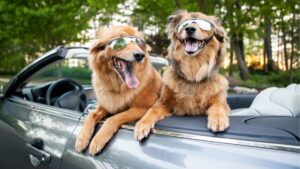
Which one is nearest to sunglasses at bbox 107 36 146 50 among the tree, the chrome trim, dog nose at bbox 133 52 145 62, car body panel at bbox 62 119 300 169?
dog nose at bbox 133 52 145 62

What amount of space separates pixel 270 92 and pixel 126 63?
1.04 m

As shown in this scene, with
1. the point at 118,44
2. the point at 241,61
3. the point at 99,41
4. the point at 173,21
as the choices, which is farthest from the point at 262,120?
the point at 241,61

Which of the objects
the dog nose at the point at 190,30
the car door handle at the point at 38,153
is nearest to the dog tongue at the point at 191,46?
the dog nose at the point at 190,30

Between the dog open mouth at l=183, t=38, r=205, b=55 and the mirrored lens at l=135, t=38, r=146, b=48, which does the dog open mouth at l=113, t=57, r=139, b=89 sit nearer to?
the mirrored lens at l=135, t=38, r=146, b=48

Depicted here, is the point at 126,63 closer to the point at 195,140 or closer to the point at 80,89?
the point at 195,140

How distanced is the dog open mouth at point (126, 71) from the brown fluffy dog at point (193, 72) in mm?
224

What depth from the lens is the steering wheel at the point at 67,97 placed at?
4090 millimetres

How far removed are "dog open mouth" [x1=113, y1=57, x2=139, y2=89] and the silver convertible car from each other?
410 millimetres

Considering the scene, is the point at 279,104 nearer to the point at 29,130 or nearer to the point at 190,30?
the point at 190,30

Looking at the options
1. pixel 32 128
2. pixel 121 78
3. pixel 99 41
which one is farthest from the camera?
pixel 32 128

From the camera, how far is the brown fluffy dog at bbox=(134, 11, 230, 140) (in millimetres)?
2770

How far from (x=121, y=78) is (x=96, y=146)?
65 centimetres

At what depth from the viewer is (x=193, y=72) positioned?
Answer: 2883 millimetres

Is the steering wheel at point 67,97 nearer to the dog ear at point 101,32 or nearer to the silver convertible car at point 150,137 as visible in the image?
the silver convertible car at point 150,137
